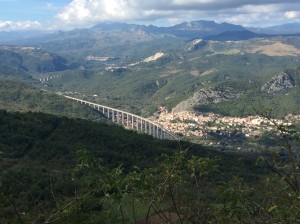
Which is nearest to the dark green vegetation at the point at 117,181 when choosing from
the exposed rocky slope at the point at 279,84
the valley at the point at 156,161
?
the valley at the point at 156,161

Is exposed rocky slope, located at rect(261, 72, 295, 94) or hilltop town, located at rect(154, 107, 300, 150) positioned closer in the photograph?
hilltop town, located at rect(154, 107, 300, 150)

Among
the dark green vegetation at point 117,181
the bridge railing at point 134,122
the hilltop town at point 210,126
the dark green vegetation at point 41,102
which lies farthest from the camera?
the dark green vegetation at point 41,102

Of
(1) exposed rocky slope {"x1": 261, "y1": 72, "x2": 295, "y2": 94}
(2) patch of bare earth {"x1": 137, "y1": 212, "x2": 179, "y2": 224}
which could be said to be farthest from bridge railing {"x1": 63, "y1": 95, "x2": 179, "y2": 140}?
(2) patch of bare earth {"x1": 137, "y1": 212, "x2": 179, "y2": 224}

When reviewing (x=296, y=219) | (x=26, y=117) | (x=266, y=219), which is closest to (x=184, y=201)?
(x=266, y=219)

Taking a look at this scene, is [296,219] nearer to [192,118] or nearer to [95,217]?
[95,217]

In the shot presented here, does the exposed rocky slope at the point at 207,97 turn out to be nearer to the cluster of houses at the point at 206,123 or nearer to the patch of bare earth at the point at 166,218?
the cluster of houses at the point at 206,123

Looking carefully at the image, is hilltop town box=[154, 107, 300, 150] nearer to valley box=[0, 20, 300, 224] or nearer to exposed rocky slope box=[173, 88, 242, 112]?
valley box=[0, 20, 300, 224]
